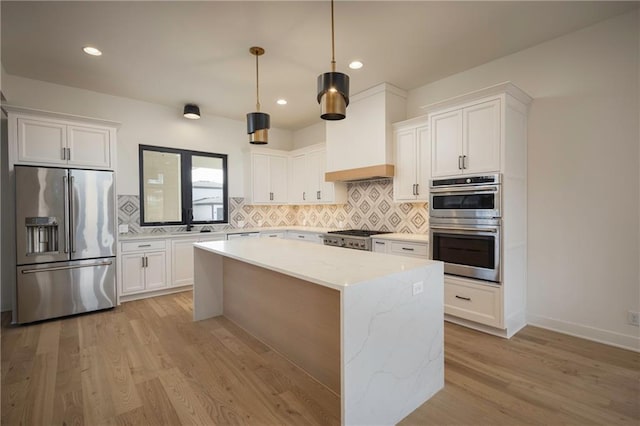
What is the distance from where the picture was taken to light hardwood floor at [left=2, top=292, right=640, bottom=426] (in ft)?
6.03

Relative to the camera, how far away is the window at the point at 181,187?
4684 millimetres

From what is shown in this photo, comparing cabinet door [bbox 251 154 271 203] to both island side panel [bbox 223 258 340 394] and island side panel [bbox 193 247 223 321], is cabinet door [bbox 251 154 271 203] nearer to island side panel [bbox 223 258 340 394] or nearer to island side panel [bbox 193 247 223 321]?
island side panel [bbox 193 247 223 321]

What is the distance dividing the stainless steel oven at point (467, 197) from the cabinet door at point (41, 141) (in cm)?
427

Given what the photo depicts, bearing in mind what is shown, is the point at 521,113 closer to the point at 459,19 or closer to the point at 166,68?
the point at 459,19

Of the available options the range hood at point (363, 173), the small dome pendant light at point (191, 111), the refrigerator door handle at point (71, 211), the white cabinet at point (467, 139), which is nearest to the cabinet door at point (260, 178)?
the small dome pendant light at point (191, 111)

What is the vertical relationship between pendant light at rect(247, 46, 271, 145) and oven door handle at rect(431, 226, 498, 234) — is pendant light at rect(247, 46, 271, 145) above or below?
above

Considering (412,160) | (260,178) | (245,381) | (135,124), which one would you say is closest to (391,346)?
(245,381)

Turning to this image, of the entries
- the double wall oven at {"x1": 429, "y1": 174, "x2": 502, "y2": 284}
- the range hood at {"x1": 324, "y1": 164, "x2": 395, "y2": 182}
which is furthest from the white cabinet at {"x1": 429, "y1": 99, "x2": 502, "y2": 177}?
the range hood at {"x1": 324, "y1": 164, "x2": 395, "y2": 182}

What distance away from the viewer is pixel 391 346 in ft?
5.66

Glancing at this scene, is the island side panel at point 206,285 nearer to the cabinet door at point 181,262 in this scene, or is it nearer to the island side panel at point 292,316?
the island side panel at point 292,316

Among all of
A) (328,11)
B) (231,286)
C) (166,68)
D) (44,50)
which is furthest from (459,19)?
(44,50)

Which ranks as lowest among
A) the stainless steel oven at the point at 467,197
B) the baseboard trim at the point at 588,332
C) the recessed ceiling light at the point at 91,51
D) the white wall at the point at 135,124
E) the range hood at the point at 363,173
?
the baseboard trim at the point at 588,332

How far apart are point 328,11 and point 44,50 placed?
9.45ft

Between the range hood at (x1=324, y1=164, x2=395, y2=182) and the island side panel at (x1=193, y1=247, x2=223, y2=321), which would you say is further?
the range hood at (x1=324, y1=164, x2=395, y2=182)
